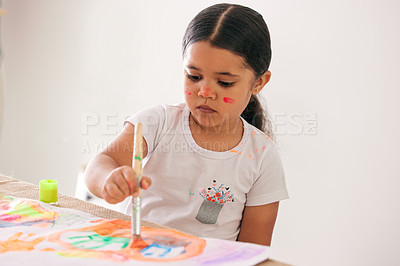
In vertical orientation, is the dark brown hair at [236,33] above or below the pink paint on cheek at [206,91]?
above

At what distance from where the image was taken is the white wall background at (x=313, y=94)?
1103 mm

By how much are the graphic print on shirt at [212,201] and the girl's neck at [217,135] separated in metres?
0.08

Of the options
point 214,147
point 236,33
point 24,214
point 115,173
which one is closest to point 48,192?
point 24,214

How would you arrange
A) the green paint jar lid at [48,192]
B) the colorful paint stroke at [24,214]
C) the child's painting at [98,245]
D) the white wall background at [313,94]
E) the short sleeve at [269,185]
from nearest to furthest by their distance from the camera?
the child's painting at [98,245], the colorful paint stroke at [24,214], the green paint jar lid at [48,192], the short sleeve at [269,185], the white wall background at [313,94]

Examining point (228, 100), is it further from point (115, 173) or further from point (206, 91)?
point (115, 173)

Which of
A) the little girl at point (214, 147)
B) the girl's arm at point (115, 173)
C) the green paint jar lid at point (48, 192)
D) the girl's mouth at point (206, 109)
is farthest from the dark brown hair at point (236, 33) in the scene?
the green paint jar lid at point (48, 192)

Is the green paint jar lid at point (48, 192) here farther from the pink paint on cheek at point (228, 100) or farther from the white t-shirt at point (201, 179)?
the pink paint on cheek at point (228, 100)

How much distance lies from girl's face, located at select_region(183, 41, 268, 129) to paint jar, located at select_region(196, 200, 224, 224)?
0.55 ft

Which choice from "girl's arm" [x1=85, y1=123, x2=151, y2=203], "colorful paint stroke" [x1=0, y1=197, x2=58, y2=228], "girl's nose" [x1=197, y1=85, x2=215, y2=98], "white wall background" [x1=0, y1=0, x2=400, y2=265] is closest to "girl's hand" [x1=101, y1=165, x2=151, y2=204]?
"girl's arm" [x1=85, y1=123, x2=151, y2=203]

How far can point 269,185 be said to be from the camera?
897 mm

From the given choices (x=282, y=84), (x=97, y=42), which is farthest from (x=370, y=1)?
(x=97, y=42)

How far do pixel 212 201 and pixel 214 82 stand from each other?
25cm

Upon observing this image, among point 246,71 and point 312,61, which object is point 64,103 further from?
point 246,71

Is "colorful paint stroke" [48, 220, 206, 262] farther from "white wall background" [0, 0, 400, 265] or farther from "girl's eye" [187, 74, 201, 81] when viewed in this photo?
"white wall background" [0, 0, 400, 265]
